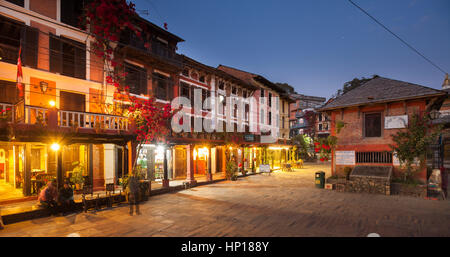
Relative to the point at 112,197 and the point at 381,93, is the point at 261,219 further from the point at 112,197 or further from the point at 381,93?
the point at 381,93

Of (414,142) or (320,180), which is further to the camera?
(320,180)

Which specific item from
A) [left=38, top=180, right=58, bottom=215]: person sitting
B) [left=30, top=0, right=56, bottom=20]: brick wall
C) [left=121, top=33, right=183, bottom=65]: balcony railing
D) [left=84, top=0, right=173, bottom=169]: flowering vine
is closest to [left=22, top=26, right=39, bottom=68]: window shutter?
[left=30, top=0, right=56, bottom=20]: brick wall

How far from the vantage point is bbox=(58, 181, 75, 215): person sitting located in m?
9.13

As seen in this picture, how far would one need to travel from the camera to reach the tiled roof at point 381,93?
43.8ft

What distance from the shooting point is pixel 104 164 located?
13.9 meters

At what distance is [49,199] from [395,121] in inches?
748

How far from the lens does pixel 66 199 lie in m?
9.26

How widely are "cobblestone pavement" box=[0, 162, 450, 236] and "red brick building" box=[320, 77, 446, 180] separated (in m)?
3.45

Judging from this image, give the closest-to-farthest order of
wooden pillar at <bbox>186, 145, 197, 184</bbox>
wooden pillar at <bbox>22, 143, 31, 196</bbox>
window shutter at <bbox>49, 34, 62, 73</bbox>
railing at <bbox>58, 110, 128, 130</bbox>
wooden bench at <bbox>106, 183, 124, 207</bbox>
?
railing at <bbox>58, 110, 128, 130</bbox>, wooden bench at <bbox>106, 183, 124, 207</bbox>, wooden pillar at <bbox>22, 143, 31, 196</bbox>, window shutter at <bbox>49, 34, 62, 73</bbox>, wooden pillar at <bbox>186, 145, 197, 184</bbox>

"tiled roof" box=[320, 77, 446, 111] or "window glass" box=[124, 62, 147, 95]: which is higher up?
"window glass" box=[124, 62, 147, 95]

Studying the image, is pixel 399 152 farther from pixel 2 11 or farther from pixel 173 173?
pixel 2 11

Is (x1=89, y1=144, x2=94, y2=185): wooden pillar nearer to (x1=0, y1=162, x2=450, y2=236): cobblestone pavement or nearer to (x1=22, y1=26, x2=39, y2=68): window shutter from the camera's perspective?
(x1=0, y1=162, x2=450, y2=236): cobblestone pavement

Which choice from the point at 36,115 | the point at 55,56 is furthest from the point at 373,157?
the point at 55,56

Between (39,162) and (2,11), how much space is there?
26.7ft
